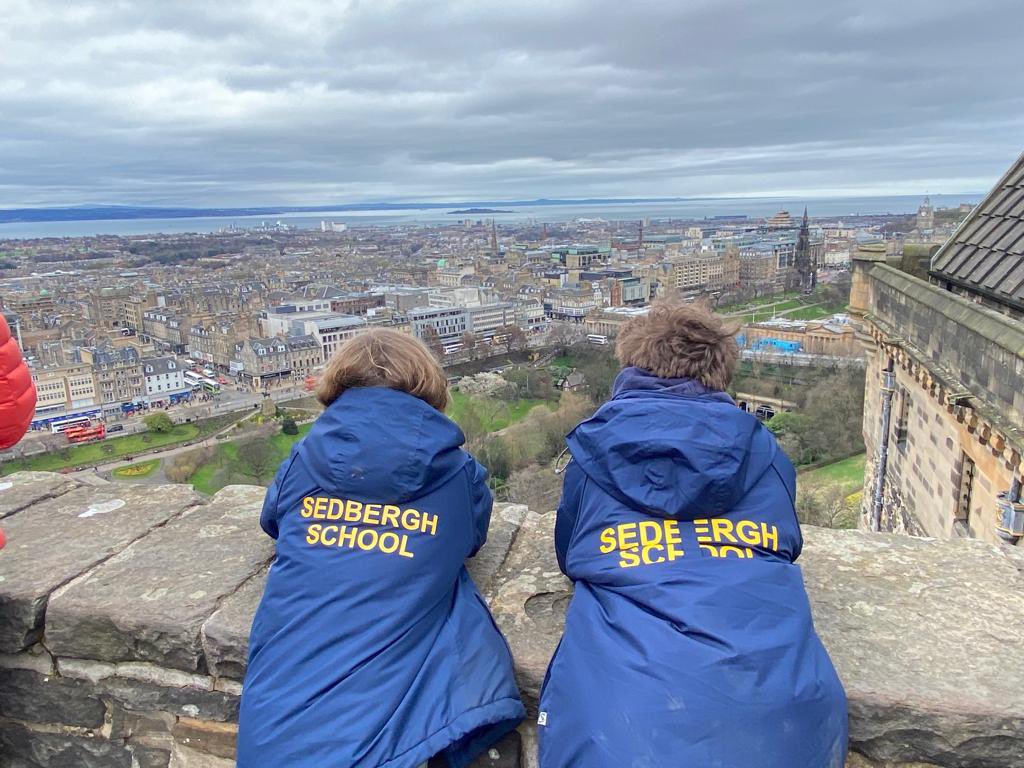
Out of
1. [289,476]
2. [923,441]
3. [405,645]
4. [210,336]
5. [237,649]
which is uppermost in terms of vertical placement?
[289,476]

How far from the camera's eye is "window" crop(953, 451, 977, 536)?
4098mm

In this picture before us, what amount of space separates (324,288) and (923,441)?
59.0 metres

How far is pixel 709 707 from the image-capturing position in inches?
41.5

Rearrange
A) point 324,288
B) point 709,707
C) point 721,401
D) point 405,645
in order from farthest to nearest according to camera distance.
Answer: point 324,288 → point 721,401 → point 405,645 → point 709,707

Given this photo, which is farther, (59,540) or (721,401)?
(59,540)

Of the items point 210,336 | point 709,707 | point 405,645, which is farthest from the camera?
point 210,336

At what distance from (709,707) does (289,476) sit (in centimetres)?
84

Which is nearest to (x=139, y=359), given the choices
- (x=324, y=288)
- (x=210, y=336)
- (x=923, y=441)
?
(x=210, y=336)

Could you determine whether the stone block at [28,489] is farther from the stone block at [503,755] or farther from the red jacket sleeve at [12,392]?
the stone block at [503,755]

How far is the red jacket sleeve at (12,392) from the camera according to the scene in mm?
1478

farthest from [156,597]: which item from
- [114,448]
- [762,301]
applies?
[762,301]

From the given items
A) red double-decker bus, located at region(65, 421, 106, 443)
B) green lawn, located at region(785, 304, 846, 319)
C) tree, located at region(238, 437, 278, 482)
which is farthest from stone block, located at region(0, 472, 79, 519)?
green lawn, located at region(785, 304, 846, 319)

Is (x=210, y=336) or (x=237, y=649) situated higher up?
(x=237, y=649)

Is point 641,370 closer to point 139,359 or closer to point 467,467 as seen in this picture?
point 467,467
